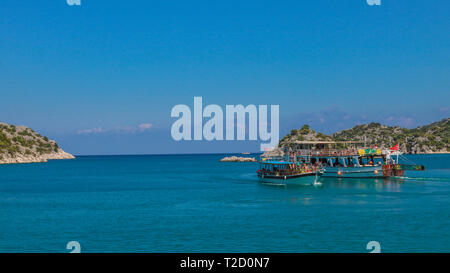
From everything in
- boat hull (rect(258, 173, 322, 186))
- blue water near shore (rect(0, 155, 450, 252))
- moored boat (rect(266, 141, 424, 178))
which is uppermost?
moored boat (rect(266, 141, 424, 178))

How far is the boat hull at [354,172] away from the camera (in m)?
92.8

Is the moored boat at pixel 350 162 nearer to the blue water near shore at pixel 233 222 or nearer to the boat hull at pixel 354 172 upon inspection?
the boat hull at pixel 354 172

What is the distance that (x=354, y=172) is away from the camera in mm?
94625

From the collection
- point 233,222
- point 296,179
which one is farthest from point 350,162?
point 233,222

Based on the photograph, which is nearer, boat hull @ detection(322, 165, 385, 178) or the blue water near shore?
the blue water near shore

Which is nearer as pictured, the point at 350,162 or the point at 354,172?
the point at 354,172

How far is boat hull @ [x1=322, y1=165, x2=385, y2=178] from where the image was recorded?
305 feet

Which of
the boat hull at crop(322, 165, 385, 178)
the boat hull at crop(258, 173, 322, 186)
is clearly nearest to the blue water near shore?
the boat hull at crop(258, 173, 322, 186)

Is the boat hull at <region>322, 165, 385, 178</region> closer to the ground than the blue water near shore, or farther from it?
farther from it

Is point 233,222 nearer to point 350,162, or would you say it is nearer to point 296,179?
point 296,179

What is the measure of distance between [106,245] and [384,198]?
41489mm

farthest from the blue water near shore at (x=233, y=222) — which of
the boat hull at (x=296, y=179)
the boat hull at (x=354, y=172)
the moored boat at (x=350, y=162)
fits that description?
the moored boat at (x=350, y=162)

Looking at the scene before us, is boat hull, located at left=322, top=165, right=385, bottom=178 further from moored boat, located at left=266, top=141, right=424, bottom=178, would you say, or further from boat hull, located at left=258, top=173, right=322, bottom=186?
boat hull, located at left=258, top=173, right=322, bottom=186

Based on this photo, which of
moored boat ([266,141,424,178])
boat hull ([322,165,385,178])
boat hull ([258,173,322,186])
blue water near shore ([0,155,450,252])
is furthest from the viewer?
moored boat ([266,141,424,178])
